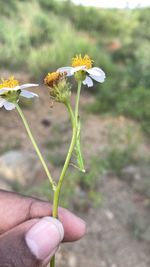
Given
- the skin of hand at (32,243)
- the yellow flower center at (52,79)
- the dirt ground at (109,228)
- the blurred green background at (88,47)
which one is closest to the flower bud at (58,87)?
the yellow flower center at (52,79)

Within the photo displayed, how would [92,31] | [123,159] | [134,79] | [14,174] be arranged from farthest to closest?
1. [92,31]
2. [134,79]
3. [123,159]
4. [14,174]

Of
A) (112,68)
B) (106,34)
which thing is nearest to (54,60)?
(112,68)

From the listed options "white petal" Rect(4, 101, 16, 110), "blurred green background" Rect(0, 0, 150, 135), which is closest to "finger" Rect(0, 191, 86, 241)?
"white petal" Rect(4, 101, 16, 110)

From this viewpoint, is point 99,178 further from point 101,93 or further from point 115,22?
point 115,22

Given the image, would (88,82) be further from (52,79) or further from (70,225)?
(70,225)

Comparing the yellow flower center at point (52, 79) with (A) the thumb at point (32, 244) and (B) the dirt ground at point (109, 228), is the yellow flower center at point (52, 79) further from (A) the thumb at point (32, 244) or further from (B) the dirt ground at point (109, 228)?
(B) the dirt ground at point (109, 228)

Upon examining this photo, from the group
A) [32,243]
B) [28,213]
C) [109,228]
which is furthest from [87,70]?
[109,228]
